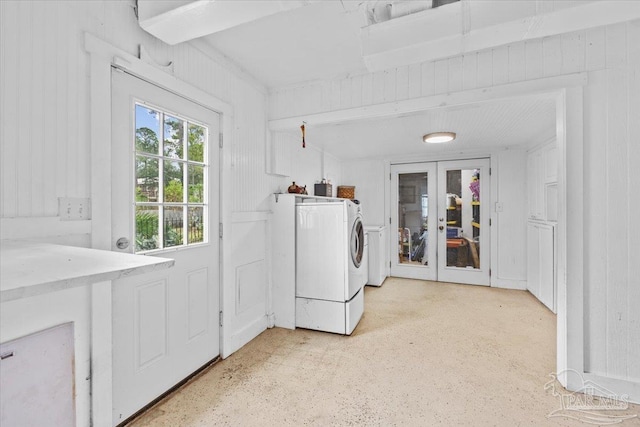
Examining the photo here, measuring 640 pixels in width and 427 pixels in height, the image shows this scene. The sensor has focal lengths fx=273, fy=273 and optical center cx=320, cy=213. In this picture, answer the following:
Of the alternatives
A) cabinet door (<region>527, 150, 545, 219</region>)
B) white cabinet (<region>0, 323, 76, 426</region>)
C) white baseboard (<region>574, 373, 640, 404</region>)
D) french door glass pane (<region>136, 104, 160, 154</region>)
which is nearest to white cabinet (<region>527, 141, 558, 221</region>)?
cabinet door (<region>527, 150, 545, 219</region>)

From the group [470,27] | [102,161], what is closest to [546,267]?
[470,27]

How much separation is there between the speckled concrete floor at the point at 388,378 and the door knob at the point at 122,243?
3.26 feet

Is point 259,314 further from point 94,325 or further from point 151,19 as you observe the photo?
point 151,19

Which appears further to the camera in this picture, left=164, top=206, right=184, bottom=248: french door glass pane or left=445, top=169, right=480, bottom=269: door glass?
left=445, top=169, right=480, bottom=269: door glass

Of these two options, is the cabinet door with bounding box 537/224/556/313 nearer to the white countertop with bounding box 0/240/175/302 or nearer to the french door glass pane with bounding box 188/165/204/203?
the french door glass pane with bounding box 188/165/204/203

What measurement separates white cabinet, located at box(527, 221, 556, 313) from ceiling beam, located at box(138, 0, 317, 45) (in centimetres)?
369

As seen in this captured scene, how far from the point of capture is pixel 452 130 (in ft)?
10.8

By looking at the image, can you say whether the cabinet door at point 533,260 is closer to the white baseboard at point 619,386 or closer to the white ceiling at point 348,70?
the white ceiling at point 348,70

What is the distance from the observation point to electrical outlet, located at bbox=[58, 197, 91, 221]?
128 centimetres

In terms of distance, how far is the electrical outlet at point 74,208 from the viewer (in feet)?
4.21

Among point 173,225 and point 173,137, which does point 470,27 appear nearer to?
point 173,137

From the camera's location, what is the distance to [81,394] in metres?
1.31

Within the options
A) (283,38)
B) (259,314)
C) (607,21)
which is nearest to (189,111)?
(283,38)

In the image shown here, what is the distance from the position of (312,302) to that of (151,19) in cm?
248
